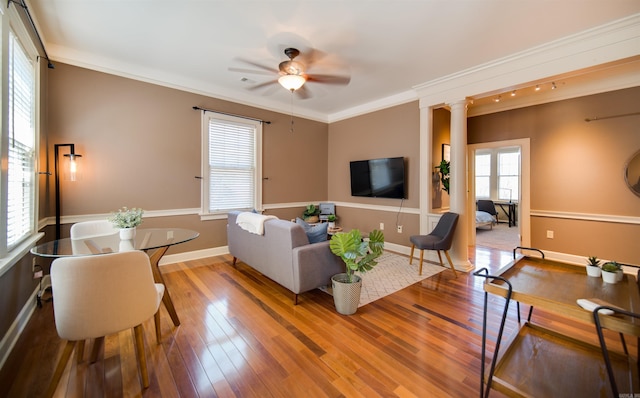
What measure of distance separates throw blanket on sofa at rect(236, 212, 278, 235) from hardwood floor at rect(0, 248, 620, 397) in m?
0.73

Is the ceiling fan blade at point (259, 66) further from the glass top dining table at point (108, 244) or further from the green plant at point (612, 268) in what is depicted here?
the green plant at point (612, 268)

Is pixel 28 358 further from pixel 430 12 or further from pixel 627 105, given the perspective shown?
pixel 627 105

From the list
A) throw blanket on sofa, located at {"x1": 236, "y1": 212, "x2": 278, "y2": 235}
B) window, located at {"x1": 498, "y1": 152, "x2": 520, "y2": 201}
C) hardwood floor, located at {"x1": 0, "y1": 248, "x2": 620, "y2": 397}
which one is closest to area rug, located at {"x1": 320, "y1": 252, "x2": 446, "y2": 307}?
hardwood floor, located at {"x1": 0, "y1": 248, "x2": 620, "y2": 397}

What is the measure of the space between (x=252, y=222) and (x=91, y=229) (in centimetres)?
154

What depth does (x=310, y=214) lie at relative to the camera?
5.57m

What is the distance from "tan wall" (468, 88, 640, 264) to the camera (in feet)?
11.7

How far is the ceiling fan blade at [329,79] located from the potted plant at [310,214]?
257cm

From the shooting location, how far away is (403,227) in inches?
185

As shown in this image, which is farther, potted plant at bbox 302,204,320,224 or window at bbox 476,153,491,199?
window at bbox 476,153,491,199

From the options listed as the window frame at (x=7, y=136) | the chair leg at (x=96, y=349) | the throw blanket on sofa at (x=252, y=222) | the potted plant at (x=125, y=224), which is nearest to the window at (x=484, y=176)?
the throw blanket on sofa at (x=252, y=222)

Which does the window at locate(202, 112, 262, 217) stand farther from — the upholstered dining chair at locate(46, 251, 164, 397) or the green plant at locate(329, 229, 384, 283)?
the upholstered dining chair at locate(46, 251, 164, 397)

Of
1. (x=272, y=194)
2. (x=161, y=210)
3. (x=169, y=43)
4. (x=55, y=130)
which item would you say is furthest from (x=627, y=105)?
(x=55, y=130)

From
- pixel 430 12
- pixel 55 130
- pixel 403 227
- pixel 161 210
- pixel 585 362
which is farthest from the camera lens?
pixel 403 227

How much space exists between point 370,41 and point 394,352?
3042mm
